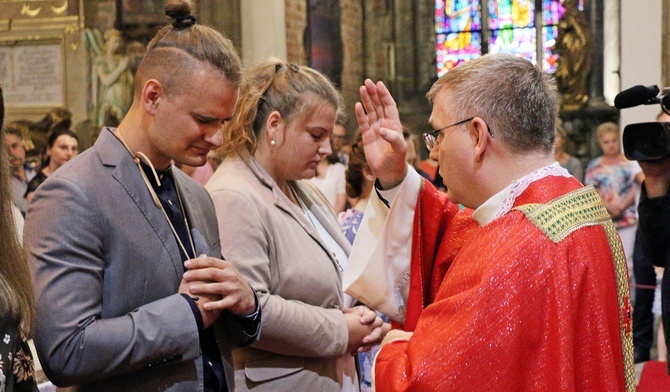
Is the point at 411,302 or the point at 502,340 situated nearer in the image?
the point at 502,340

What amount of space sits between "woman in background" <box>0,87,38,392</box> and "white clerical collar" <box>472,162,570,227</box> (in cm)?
103

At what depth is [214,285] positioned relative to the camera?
83.7 inches

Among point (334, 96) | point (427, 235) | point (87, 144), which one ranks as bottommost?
point (87, 144)

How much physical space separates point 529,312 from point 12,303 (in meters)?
1.06

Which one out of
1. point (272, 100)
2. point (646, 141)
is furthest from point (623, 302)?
point (272, 100)

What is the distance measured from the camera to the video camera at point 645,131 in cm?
254

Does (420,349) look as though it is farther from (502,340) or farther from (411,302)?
(411,302)

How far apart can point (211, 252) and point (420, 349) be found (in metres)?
0.65

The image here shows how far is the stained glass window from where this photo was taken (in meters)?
13.1

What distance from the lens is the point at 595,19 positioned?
12.2 metres

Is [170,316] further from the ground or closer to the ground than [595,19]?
closer to the ground

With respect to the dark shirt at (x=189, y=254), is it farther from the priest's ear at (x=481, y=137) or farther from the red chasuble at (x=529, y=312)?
the priest's ear at (x=481, y=137)

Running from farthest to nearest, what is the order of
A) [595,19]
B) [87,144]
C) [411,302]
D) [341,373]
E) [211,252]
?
[595,19], [87,144], [341,373], [411,302], [211,252]

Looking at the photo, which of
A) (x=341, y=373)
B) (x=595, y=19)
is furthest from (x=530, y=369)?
(x=595, y=19)
